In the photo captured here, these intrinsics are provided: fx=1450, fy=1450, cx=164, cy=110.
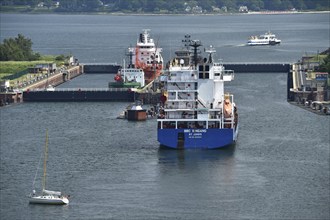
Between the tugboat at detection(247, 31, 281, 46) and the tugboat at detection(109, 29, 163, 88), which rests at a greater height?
the tugboat at detection(109, 29, 163, 88)

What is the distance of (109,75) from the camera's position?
106875 mm

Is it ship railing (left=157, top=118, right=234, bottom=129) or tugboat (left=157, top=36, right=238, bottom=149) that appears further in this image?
ship railing (left=157, top=118, right=234, bottom=129)

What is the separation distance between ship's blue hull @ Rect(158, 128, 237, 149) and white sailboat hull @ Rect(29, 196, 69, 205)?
1230cm

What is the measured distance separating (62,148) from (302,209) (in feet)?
54.5

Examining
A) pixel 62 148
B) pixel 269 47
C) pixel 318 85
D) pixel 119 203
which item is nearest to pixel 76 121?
pixel 62 148

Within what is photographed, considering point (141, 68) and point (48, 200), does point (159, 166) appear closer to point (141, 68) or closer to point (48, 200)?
point (48, 200)

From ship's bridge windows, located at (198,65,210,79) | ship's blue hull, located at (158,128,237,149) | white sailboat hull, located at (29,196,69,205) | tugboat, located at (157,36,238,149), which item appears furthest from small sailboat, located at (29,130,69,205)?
ship's bridge windows, located at (198,65,210,79)

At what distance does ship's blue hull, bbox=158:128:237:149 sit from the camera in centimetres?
6438

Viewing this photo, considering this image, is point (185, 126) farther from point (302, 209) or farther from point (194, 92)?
point (302, 209)

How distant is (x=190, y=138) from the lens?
211ft

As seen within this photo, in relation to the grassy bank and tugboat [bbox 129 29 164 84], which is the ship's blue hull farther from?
the grassy bank

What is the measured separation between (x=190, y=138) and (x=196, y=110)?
151 centimetres

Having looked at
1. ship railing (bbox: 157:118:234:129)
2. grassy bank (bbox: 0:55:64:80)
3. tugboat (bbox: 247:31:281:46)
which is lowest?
tugboat (bbox: 247:31:281:46)

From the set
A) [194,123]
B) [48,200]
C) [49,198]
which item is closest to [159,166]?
[194,123]
